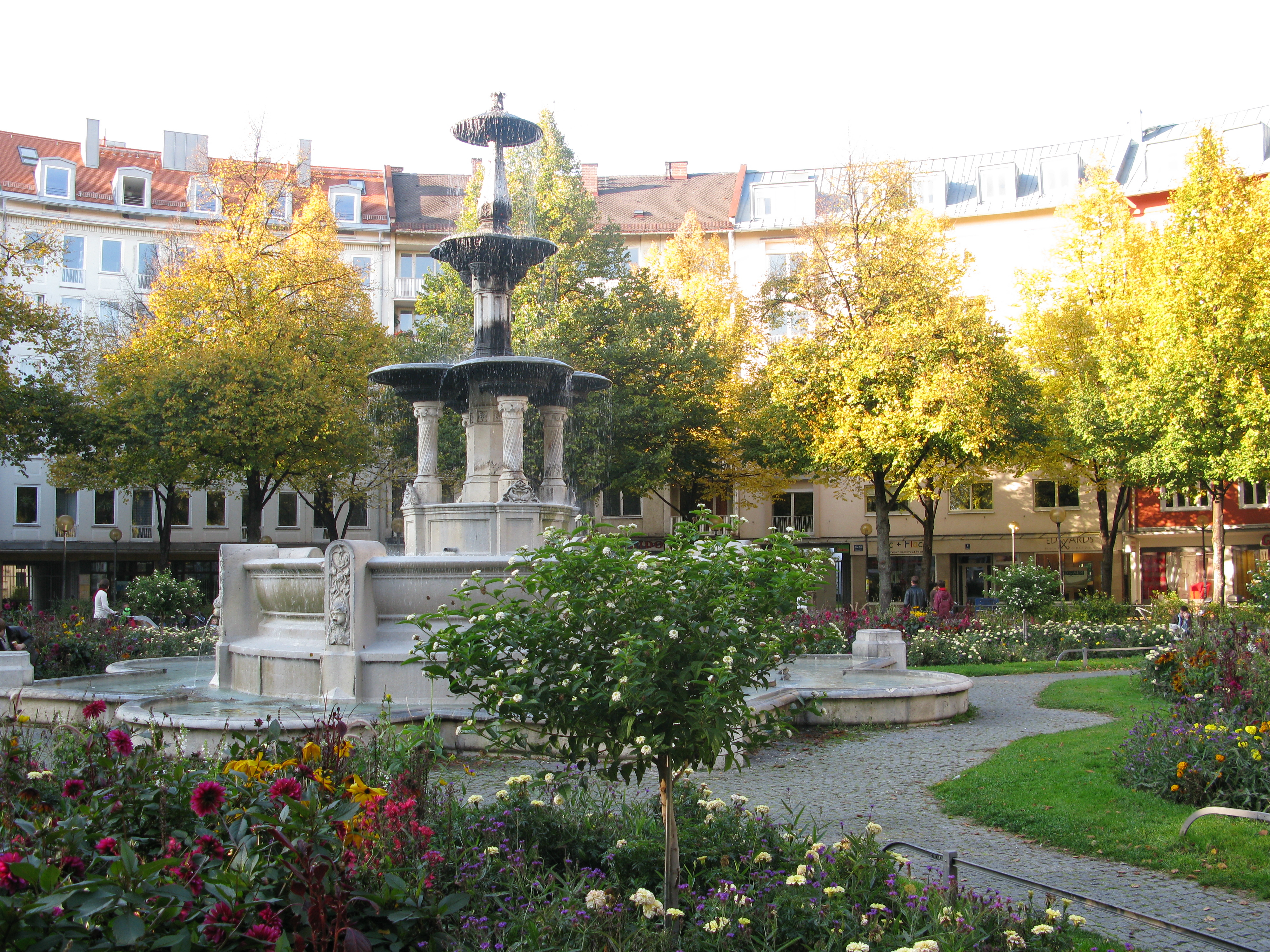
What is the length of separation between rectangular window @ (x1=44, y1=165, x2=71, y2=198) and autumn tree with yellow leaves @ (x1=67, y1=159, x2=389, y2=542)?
14295mm

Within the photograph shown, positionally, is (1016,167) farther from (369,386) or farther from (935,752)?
(935,752)

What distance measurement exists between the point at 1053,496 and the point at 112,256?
42342 mm

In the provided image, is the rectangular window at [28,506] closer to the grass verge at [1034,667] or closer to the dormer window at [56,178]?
the dormer window at [56,178]

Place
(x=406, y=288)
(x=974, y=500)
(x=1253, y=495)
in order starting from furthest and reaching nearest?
(x=406, y=288)
(x=974, y=500)
(x=1253, y=495)

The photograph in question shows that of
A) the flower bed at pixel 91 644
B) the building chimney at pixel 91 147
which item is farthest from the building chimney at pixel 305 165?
the flower bed at pixel 91 644

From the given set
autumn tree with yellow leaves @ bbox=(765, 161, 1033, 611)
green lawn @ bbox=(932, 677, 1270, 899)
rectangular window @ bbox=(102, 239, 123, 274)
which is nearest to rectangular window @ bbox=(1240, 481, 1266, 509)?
autumn tree with yellow leaves @ bbox=(765, 161, 1033, 611)

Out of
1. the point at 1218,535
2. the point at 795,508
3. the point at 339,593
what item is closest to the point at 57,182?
the point at 795,508

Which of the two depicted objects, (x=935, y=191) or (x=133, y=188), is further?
(x=935, y=191)

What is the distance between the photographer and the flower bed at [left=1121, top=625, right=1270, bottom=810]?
7516 millimetres

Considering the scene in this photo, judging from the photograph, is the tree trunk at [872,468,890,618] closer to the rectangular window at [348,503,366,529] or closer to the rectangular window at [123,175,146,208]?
the rectangular window at [348,503,366,529]

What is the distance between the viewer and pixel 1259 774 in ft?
24.4

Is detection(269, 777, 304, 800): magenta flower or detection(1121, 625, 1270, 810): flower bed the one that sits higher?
detection(269, 777, 304, 800): magenta flower

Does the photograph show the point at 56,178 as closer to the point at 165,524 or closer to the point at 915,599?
the point at 165,524

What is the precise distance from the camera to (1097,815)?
752cm
